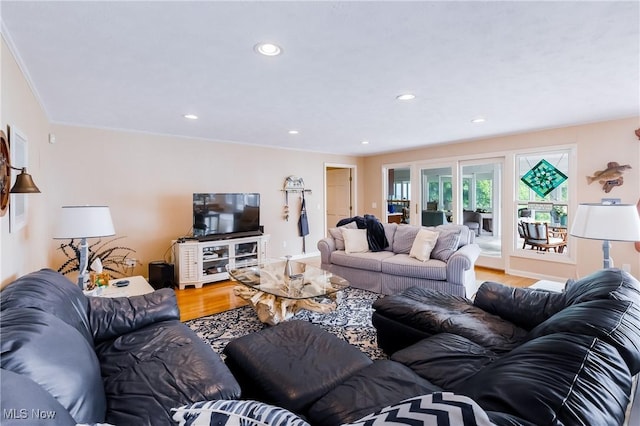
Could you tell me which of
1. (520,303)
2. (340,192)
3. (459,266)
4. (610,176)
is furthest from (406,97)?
(340,192)

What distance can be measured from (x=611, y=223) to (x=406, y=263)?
204cm

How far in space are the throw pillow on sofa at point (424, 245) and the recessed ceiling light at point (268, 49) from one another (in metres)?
2.91

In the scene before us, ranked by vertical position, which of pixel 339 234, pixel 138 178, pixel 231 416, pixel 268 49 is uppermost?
pixel 268 49

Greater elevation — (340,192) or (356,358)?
(340,192)

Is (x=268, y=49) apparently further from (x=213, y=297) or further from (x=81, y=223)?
(x=213, y=297)

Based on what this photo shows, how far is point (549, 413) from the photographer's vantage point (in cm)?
74

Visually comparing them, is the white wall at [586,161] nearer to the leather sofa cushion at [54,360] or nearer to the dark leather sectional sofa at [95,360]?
the dark leather sectional sofa at [95,360]

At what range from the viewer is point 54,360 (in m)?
1.09

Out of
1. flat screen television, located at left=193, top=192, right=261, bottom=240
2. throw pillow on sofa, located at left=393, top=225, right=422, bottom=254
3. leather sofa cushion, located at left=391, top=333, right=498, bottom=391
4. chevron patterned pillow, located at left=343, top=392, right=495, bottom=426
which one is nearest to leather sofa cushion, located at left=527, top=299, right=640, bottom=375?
leather sofa cushion, located at left=391, top=333, right=498, bottom=391

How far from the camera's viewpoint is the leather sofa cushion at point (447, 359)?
1.52 meters

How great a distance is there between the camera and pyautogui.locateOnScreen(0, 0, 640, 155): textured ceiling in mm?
1675

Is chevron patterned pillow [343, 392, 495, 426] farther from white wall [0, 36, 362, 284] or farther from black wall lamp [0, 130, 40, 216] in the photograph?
white wall [0, 36, 362, 284]

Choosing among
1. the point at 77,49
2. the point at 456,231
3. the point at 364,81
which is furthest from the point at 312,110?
the point at 456,231

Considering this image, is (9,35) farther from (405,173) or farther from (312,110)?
(405,173)
